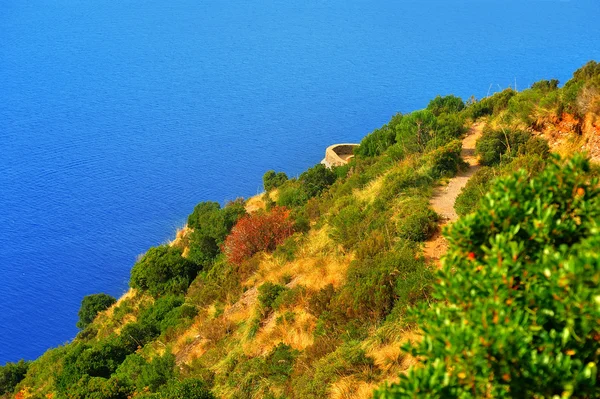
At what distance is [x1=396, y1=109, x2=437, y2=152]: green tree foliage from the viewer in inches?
602

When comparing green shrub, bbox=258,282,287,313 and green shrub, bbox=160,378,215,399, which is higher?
green shrub, bbox=258,282,287,313

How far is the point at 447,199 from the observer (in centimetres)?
1178

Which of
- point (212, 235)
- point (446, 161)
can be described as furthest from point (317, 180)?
point (446, 161)

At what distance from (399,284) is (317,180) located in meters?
10.7

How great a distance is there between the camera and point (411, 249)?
977 cm

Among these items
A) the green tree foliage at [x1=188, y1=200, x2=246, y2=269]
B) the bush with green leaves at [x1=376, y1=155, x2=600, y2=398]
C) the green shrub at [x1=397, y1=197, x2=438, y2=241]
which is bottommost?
the bush with green leaves at [x1=376, y1=155, x2=600, y2=398]

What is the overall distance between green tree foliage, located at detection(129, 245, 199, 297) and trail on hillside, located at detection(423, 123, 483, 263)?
8.37 m

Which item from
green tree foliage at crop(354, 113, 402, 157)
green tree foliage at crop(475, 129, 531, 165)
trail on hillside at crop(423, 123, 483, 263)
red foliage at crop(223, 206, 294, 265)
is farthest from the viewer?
green tree foliage at crop(354, 113, 402, 157)

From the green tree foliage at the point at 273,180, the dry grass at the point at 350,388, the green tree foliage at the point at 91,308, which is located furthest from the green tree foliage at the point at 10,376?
the dry grass at the point at 350,388

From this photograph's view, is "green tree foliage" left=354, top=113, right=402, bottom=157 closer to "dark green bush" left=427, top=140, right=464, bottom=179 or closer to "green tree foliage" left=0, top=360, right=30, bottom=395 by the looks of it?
"dark green bush" left=427, top=140, right=464, bottom=179

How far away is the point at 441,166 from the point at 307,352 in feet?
20.2

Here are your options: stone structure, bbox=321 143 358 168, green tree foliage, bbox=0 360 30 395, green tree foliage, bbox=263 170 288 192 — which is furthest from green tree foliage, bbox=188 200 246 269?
stone structure, bbox=321 143 358 168

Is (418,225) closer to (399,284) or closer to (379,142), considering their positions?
(399,284)

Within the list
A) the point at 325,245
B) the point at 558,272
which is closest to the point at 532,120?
the point at 325,245
